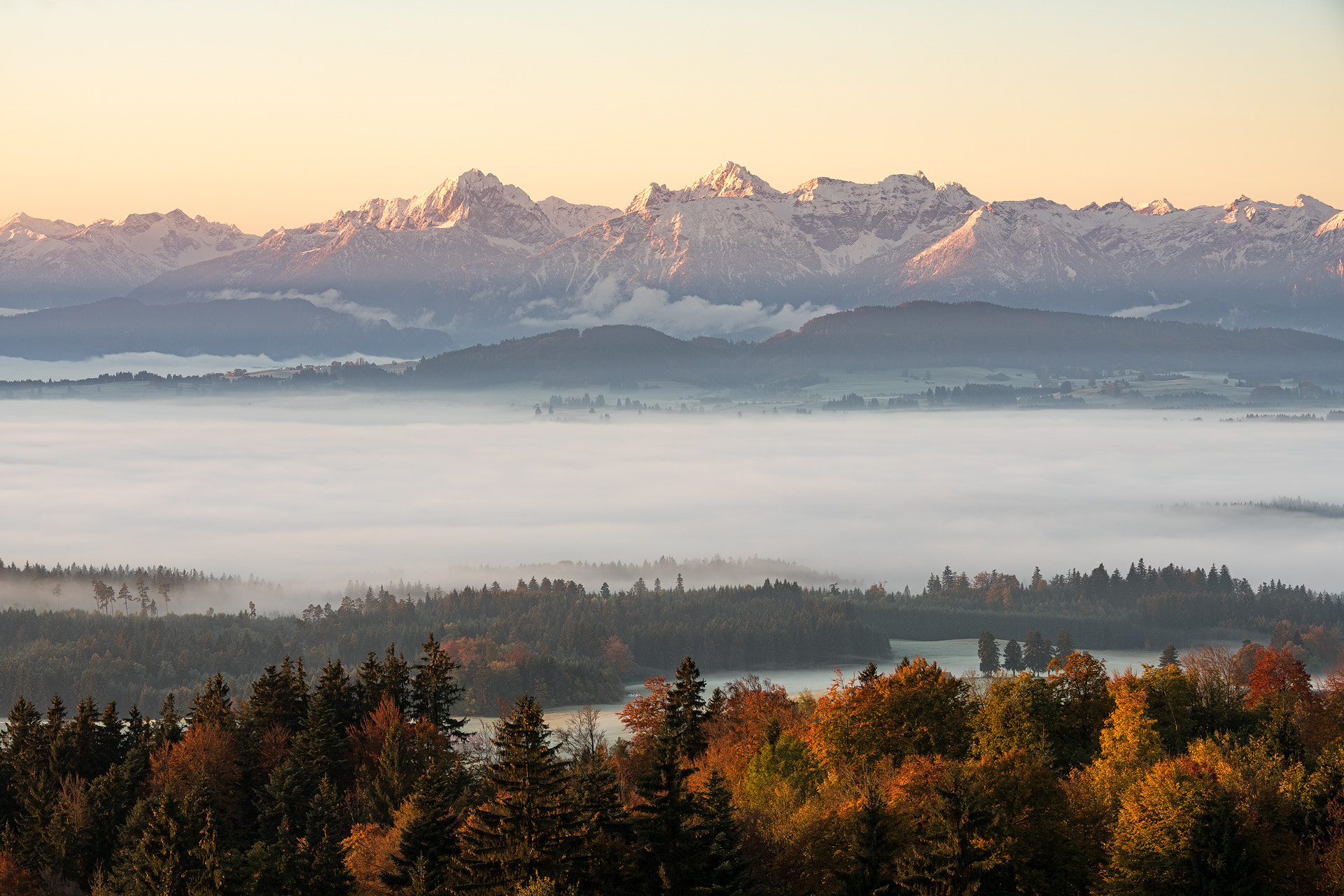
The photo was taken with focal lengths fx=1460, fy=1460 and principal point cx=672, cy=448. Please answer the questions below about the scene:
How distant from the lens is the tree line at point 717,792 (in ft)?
268

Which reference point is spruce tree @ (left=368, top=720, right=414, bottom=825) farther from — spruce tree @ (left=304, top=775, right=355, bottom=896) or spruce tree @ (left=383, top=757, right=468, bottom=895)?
spruce tree @ (left=383, top=757, right=468, bottom=895)

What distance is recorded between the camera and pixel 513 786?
84.7 m

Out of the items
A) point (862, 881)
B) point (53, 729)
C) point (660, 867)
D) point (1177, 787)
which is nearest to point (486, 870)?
point (660, 867)

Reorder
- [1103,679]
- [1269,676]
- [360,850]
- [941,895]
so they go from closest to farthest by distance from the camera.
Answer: [941,895] → [360,850] → [1103,679] → [1269,676]

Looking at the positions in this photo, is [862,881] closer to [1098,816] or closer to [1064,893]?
[1064,893]

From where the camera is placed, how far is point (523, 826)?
275ft

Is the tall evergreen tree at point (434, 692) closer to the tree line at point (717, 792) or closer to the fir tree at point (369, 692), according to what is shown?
the tree line at point (717, 792)

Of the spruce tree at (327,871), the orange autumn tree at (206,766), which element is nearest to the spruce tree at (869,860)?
the spruce tree at (327,871)

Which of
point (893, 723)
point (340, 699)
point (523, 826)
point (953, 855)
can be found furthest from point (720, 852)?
point (340, 699)

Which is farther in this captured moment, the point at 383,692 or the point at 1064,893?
the point at 383,692

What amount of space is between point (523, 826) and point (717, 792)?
11.4 meters

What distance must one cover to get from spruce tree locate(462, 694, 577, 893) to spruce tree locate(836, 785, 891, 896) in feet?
52.6

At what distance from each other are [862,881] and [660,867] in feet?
36.2

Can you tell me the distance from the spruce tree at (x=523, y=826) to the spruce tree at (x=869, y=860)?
1603cm
